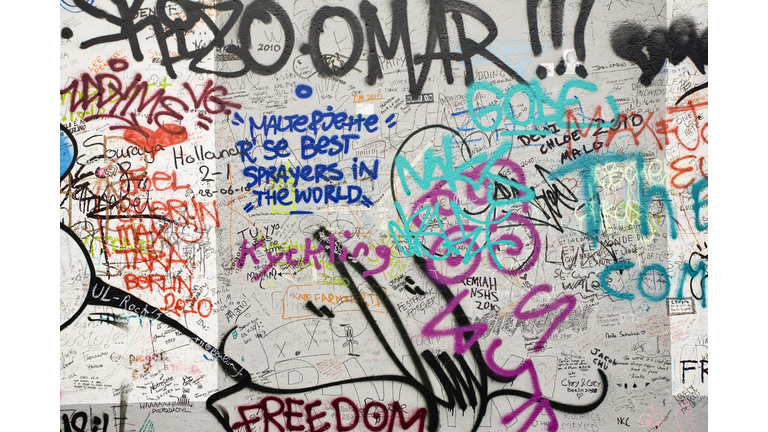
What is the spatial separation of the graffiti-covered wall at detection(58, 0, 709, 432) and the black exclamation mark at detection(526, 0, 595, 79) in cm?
2

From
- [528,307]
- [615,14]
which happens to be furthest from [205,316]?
[615,14]

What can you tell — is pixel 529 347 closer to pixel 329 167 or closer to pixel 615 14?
pixel 329 167

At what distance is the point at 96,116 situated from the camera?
12.9ft

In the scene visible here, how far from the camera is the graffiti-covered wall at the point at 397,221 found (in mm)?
3793

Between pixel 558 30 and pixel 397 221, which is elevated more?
pixel 558 30

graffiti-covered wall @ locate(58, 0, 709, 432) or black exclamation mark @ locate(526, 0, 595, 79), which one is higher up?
black exclamation mark @ locate(526, 0, 595, 79)

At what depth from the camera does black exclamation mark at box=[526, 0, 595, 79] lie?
3.80m

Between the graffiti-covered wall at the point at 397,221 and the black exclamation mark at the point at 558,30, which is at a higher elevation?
the black exclamation mark at the point at 558,30

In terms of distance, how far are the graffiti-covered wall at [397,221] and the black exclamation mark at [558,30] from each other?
2cm

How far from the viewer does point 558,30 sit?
381cm

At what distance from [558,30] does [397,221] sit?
2.17 m

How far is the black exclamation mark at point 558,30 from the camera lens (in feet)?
12.5

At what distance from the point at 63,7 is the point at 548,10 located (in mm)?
4284

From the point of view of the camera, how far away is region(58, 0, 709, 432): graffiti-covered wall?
3.79 m
